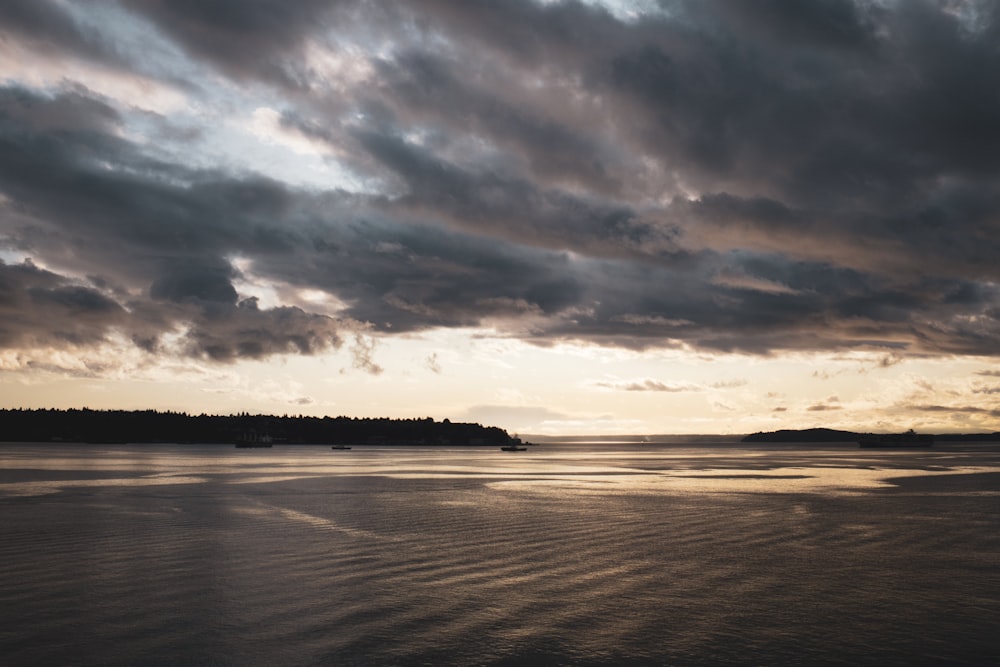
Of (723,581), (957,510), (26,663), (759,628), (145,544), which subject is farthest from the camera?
(957,510)

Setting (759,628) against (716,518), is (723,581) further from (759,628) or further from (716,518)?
(716,518)

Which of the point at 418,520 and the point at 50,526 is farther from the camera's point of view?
the point at 418,520

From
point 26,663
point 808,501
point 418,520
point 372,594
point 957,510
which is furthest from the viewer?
point 808,501

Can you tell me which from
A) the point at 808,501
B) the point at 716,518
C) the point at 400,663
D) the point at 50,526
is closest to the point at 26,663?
the point at 400,663

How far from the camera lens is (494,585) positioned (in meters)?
22.7

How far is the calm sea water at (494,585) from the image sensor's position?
1628 cm

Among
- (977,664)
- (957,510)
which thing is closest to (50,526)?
(977,664)

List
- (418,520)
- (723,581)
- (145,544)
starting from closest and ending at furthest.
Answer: (723,581) < (145,544) < (418,520)

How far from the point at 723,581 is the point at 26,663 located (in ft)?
62.5

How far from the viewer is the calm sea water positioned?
16.3 metres

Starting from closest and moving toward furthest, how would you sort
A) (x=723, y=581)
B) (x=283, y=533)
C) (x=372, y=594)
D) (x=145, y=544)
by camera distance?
(x=372, y=594)
(x=723, y=581)
(x=145, y=544)
(x=283, y=533)

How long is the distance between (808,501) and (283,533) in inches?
1426

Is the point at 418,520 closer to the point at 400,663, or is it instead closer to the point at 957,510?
the point at 400,663

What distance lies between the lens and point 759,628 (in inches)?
715
